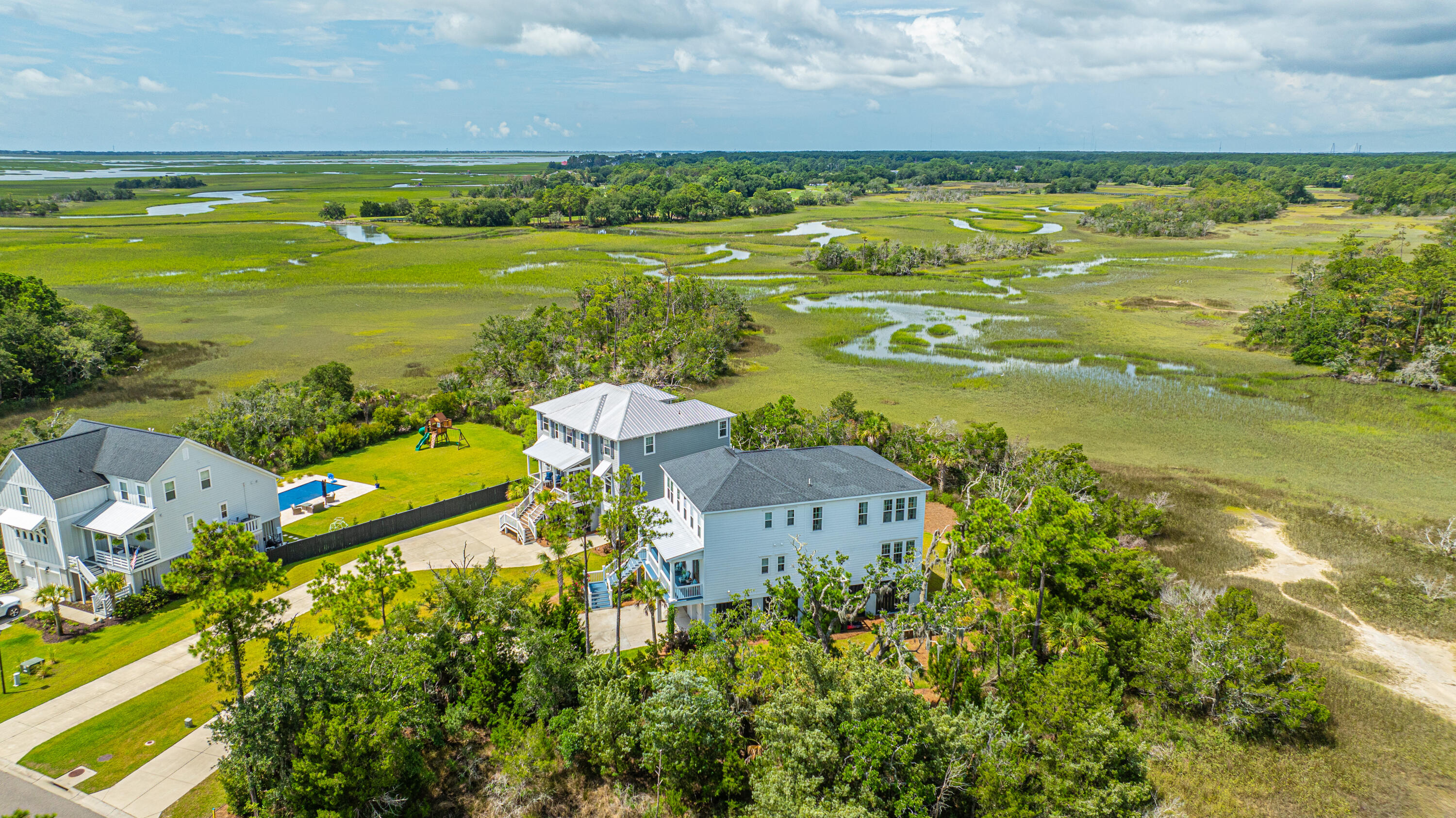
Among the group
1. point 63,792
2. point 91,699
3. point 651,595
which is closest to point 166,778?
point 63,792

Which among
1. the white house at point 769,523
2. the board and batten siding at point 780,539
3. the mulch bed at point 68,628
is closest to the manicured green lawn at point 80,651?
the mulch bed at point 68,628

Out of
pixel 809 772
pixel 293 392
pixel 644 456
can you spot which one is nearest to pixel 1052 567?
pixel 809 772

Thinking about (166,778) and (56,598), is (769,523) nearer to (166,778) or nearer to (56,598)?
(166,778)

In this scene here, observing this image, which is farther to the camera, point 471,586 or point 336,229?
point 336,229

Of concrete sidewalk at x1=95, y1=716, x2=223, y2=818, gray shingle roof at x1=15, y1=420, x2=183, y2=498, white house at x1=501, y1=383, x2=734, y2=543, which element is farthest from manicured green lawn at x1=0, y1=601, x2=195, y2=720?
white house at x1=501, y1=383, x2=734, y2=543

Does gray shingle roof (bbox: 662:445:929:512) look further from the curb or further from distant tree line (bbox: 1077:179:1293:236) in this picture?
distant tree line (bbox: 1077:179:1293:236)

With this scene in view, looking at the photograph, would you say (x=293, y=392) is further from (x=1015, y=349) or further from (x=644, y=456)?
(x=1015, y=349)

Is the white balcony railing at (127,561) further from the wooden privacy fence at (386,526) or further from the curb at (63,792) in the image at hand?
the curb at (63,792)
